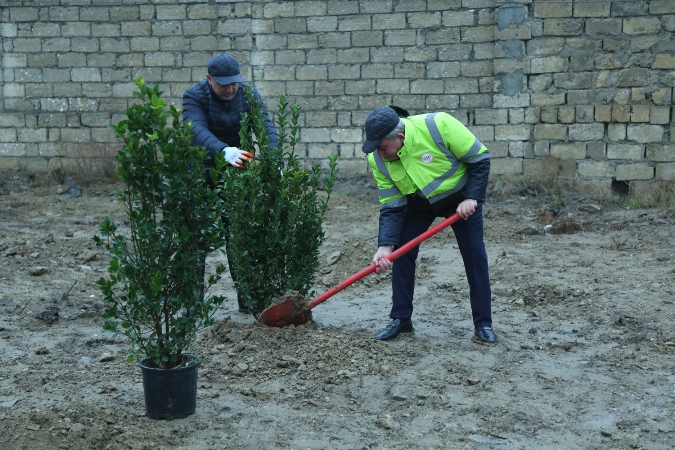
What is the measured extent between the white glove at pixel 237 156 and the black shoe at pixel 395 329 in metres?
1.47

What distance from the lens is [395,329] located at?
5055 millimetres

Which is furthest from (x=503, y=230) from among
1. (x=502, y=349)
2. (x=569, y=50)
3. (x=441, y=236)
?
(x=502, y=349)

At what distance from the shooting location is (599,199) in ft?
33.8

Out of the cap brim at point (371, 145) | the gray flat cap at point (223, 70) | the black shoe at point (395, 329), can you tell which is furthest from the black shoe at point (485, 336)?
the gray flat cap at point (223, 70)

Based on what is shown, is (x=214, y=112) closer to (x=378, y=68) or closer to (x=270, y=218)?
(x=270, y=218)

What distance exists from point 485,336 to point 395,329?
601 millimetres

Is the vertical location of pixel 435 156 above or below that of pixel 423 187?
above

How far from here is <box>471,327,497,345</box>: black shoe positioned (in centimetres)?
494

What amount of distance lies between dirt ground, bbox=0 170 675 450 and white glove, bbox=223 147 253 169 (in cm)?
111

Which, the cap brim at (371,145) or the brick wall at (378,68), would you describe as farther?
the brick wall at (378,68)

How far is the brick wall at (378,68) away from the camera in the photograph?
1023cm

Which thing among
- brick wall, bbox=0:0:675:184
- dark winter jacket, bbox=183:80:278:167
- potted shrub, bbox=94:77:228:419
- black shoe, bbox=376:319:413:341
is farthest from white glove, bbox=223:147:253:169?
brick wall, bbox=0:0:675:184

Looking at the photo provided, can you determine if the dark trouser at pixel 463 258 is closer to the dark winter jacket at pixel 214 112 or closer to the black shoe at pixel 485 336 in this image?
the black shoe at pixel 485 336

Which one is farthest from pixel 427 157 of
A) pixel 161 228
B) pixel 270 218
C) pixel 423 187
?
pixel 161 228
